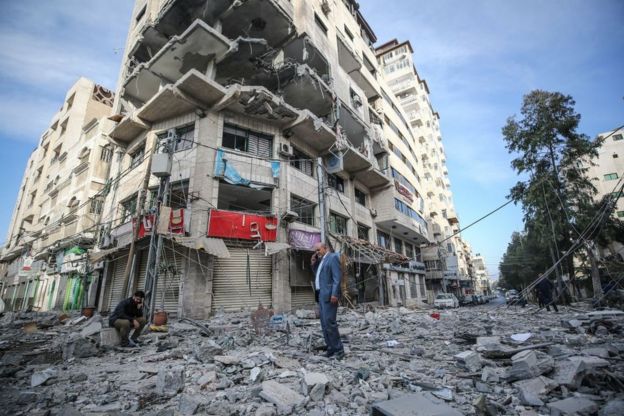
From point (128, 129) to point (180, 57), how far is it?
504cm

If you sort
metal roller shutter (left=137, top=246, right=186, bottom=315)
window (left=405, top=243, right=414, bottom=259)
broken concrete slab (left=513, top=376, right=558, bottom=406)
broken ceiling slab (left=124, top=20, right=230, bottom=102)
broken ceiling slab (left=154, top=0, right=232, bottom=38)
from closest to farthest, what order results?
broken concrete slab (left=513, top=376, right=558, bottom=406) < metal roller shutter (left=137, top=246, right=186, bottom=315) < broken ceiling slab (left=124, top=20, right=230, bottom=102) < broken ceiling slab (left=154, top=0, right=232, bottom=38) < window (left=405, top=243, right=414, bottom=259)

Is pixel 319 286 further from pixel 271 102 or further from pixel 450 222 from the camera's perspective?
pixel 450 222

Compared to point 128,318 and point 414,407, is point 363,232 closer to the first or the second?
point 128,318

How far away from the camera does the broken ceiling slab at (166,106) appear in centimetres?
1323

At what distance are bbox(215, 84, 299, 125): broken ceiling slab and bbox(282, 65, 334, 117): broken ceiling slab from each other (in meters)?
2.59

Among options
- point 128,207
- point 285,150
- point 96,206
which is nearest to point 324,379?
point 285,150

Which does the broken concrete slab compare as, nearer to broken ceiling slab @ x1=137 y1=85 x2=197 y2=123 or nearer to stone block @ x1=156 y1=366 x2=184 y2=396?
stone block @ x1=156 y1=366 x2=184 y2=396

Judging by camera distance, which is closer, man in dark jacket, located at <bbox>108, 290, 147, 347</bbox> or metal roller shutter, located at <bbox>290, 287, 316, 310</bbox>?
man in dark jacket, located at <bbox>108, 290, 147, 347</bbox>

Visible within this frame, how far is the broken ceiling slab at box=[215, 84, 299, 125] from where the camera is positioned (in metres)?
13.3

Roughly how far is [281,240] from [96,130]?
67.5 feet

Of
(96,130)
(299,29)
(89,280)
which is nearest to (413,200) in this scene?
(299,29)

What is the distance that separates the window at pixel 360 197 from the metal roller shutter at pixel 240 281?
11514 millimetres

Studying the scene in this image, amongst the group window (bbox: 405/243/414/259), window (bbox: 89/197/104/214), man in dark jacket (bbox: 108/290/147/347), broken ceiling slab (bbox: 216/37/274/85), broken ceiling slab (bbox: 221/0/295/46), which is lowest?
man in dark jacket (bbox: 108/290/147/347)

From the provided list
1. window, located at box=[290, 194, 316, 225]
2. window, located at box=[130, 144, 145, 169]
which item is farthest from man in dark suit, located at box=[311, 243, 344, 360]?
window, located at box=[130, 144, 145, 169]
